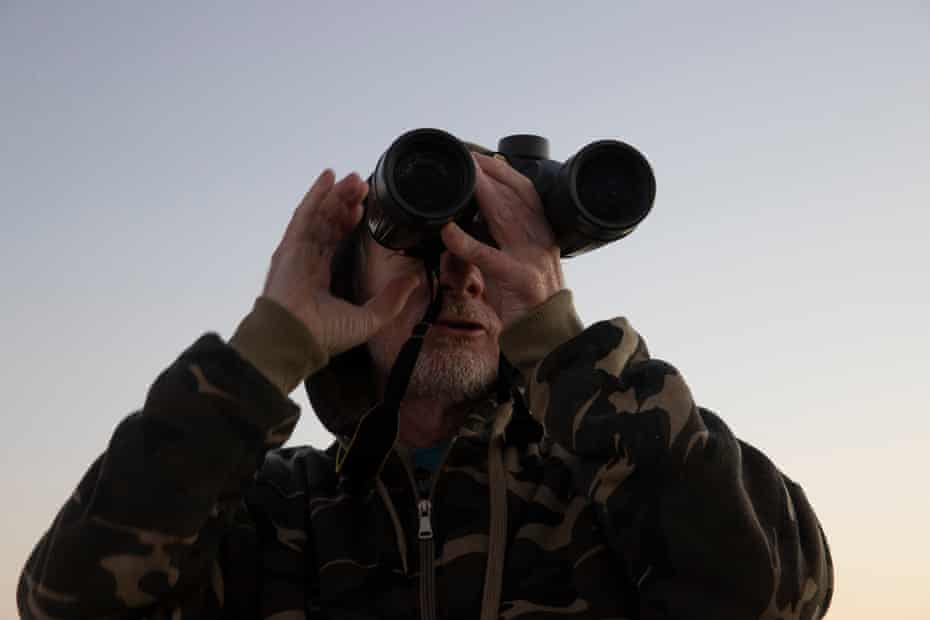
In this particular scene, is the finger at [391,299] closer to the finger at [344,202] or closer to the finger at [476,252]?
the finger at [344,202]

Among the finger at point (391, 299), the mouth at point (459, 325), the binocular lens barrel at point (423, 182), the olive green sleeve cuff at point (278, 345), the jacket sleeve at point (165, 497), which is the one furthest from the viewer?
the mouth at point (459, 325)

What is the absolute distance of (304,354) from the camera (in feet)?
7.62

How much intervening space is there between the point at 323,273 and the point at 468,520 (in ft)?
2.08

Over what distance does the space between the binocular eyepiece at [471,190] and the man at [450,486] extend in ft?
0.21

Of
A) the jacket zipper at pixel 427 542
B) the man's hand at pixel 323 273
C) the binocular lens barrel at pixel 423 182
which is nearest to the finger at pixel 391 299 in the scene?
the man's hand at pixel 323 273

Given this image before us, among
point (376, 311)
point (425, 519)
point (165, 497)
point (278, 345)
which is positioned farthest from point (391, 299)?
point (165, 497)

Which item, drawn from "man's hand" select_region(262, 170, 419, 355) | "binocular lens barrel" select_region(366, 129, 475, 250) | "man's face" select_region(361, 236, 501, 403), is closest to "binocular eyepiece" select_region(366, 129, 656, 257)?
"binocular lens barrel" select_region(366, 129, 475, 250)

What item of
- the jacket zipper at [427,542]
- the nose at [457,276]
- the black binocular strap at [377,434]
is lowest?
the jacket zipper at [427,542]

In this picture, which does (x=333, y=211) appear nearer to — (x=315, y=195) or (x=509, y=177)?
(x=315, y=195)

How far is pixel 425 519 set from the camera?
7.80ft

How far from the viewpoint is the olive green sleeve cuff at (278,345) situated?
2.26 m

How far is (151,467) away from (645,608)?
97 centimetres

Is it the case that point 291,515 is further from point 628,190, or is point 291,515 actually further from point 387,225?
point 628,190

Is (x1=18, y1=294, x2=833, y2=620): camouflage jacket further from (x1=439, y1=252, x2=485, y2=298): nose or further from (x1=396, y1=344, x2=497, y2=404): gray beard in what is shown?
(x1=439, y1=252, x2=485, y2=298): nose
